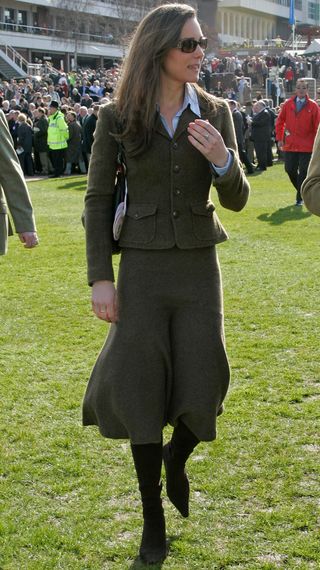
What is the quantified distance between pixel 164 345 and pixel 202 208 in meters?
0.52

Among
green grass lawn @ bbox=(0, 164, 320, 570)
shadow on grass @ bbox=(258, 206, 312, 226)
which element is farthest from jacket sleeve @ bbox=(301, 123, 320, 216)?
shadow on grass @ bbox=(258, 206, 312, 226)

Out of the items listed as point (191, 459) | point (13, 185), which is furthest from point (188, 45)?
point (191, 459)

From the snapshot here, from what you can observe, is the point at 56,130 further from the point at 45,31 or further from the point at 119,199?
the point at 45,31

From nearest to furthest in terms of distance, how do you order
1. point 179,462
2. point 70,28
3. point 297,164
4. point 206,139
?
point 206,139 → point 179,462 → point 297,164 → point 70,28

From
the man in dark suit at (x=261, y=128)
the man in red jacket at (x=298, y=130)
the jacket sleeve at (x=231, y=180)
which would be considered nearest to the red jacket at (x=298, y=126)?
the man in red jacket at (x=298, y=130)

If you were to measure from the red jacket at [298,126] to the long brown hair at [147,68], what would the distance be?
10.7 m

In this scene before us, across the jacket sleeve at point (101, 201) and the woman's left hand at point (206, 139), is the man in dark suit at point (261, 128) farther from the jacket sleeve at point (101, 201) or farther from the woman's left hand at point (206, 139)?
the woman's left hand at point (206, 139)

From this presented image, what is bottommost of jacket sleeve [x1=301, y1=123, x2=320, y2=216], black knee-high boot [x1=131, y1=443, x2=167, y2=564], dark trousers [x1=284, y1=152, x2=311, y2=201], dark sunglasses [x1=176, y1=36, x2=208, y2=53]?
dark trousers [x1=284, y1=152, x2=311, y2=201]

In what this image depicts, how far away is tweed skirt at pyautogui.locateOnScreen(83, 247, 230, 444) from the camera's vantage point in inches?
124

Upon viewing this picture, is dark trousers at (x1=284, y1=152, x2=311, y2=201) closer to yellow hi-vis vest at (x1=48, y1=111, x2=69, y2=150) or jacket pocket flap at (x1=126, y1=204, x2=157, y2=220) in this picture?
yellow hi-vis vest at (x1=48, y1=111, x2=69, y2=150)

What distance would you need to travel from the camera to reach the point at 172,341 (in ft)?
10.5

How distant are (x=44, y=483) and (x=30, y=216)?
1282mm

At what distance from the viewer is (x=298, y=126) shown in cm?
1360

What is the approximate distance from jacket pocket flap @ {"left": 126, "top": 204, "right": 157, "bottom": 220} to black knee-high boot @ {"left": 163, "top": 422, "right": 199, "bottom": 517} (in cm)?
82
